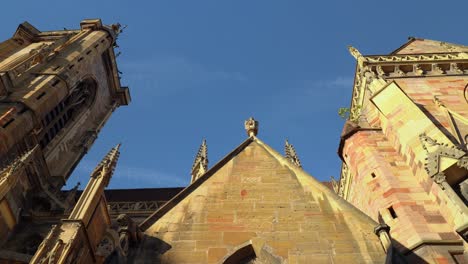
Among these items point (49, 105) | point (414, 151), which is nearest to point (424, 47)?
point (414, 151)

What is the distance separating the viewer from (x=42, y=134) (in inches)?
790

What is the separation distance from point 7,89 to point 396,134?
17.1 m

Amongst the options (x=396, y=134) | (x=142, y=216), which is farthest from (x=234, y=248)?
(x=142, y=216)

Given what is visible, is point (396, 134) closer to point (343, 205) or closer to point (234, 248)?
point (343, 205)

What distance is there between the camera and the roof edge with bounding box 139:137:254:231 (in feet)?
25.5

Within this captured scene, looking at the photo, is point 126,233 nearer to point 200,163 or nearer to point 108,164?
point 108,164

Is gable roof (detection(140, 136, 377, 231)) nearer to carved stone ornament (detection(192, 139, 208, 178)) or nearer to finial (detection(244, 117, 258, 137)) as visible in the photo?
finial (detection(244, 117, 258, 137))

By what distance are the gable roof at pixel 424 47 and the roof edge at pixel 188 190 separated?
10.7 m

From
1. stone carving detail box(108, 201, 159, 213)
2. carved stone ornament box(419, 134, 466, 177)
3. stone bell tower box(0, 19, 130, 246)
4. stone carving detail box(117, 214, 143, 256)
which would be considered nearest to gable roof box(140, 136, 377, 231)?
stone carving detail box(117, 214, 143, 256)

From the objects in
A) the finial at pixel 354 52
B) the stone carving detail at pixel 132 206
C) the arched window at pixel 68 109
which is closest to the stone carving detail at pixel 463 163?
the finial at pixel 354 52

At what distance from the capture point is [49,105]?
1969cm

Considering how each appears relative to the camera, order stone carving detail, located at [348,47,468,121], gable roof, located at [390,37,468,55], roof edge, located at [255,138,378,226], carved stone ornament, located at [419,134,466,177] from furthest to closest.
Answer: gable roof, located at [390,37,468,55] < stone carving detail, located at [348,47,468,121] < carved stone ornament, located at [419,134,466,177] < roof edge, located at [255,138,378,226]

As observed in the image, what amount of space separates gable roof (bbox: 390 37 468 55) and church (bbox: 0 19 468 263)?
0.34 meters

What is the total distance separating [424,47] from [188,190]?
1575 centimetres
